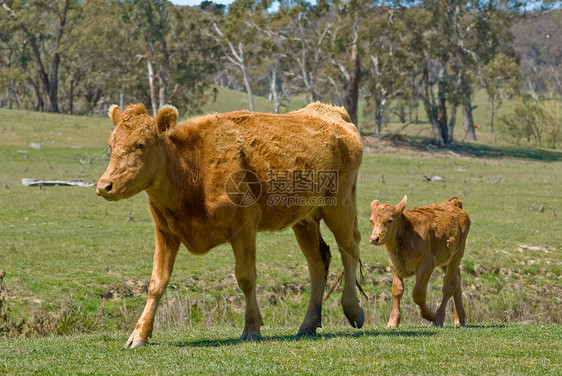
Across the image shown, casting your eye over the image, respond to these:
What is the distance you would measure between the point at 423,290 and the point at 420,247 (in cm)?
70

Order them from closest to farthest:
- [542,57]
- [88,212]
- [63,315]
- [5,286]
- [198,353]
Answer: [198,353], [63,315], [5,286], [88,212], [542,57]

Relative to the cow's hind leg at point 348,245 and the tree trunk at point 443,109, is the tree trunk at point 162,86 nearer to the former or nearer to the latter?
the tree trunk at point 443,109

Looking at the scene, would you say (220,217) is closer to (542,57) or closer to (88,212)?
(88,212)

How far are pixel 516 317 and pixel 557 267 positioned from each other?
3655 millimetres

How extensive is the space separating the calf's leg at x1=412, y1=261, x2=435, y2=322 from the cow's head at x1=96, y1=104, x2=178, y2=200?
183 inches

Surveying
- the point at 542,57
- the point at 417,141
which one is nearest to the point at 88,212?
the point at 417,141

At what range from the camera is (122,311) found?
14008 mm

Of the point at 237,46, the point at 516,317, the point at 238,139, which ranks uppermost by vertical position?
the point at 237,46

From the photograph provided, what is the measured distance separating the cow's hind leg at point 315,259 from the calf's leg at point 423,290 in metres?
1.69

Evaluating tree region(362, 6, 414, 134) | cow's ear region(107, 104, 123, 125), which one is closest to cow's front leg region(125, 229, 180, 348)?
cow's ear region(107, 104, 123, 125)

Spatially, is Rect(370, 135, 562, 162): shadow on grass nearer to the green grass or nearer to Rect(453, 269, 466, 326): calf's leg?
Rect(453, 269, 466, 326): calf's leg

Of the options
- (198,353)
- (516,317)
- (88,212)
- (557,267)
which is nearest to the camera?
(198,353)

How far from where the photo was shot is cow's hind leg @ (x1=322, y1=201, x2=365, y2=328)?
10.2 m

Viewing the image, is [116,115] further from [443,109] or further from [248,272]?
[443,109]
